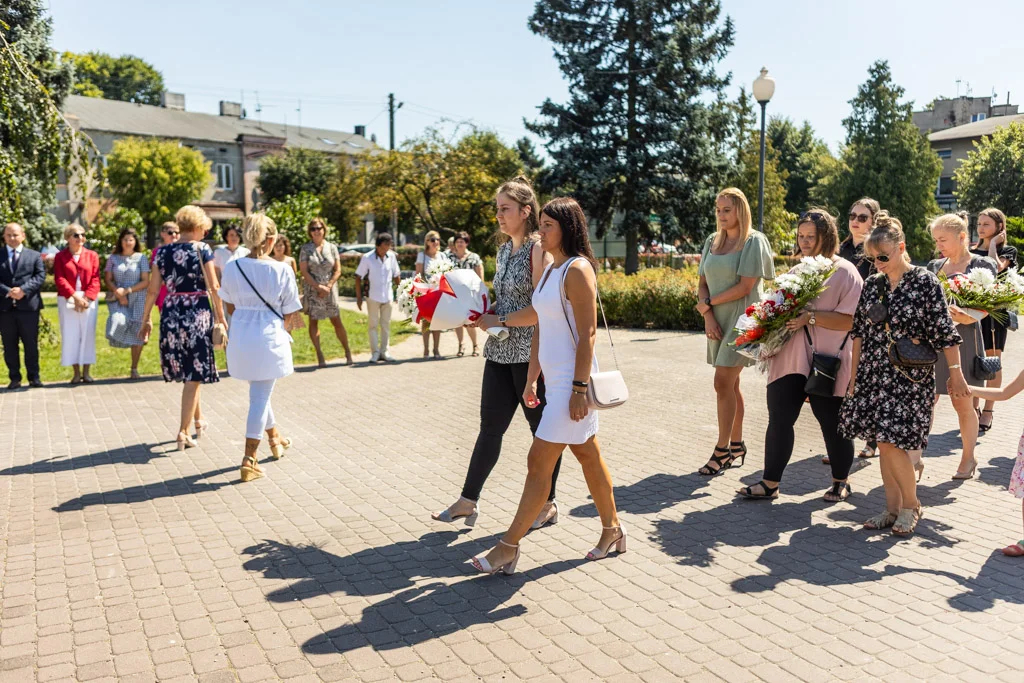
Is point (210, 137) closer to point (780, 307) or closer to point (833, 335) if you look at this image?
point (780, 307)

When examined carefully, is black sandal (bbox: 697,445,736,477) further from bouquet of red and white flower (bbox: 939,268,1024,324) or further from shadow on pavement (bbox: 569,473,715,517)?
bouquet of red and white flower (bbox: 939,268,1024,324)

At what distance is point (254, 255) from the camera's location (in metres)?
6.72

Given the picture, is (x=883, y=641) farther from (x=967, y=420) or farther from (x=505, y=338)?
(x=967, y=420)

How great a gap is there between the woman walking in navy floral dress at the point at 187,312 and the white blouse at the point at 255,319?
89cm

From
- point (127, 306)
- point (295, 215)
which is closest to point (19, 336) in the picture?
point (127, 306)

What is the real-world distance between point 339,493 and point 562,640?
289cm

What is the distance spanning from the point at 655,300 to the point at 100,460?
12.2m

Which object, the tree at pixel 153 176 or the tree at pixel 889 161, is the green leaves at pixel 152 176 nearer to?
the tree at pixel 153 176

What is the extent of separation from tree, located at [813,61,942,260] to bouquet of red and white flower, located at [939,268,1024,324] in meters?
45.7

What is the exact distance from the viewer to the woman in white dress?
4336 mm

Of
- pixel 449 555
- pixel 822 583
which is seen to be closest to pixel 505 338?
pixel 449 555

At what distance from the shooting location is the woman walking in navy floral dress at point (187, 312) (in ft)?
24.6

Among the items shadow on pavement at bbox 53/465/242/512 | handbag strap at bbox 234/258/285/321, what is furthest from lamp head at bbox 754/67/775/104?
shadow on pavement at bbox 53/465/242/512

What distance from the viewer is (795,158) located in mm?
64500
